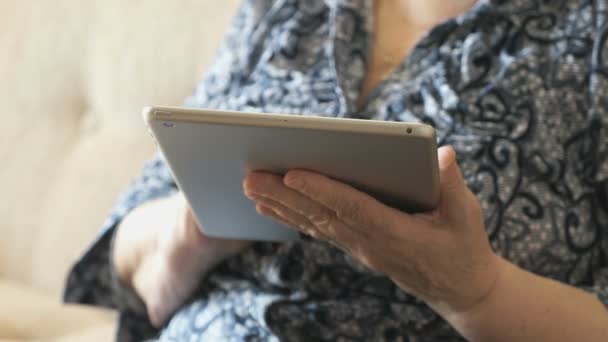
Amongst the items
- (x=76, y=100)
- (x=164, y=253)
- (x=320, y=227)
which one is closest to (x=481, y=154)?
(x=320, y=227)

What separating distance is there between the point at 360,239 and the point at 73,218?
667 mm

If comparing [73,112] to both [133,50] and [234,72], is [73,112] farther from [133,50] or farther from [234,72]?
[234,72]

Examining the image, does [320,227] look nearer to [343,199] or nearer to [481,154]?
[343,199]

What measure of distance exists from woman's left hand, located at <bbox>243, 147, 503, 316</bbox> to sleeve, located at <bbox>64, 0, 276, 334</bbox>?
1.15 feet

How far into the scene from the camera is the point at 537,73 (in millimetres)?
809

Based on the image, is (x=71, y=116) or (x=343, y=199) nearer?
(x=343, y=199)

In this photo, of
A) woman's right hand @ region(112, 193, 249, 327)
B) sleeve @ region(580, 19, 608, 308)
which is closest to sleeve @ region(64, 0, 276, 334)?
woman's right hand @ region(112, 193, 249, 327)

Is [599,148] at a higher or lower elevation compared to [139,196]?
higher

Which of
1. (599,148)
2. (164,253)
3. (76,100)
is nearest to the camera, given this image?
(599,148)

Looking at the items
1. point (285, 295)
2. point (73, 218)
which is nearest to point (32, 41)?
point (73, 218)

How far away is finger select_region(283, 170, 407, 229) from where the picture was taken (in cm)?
60

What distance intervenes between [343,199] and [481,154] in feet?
0.81

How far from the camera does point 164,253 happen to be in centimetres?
90

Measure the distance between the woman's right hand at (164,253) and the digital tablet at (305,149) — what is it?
0.18 m
